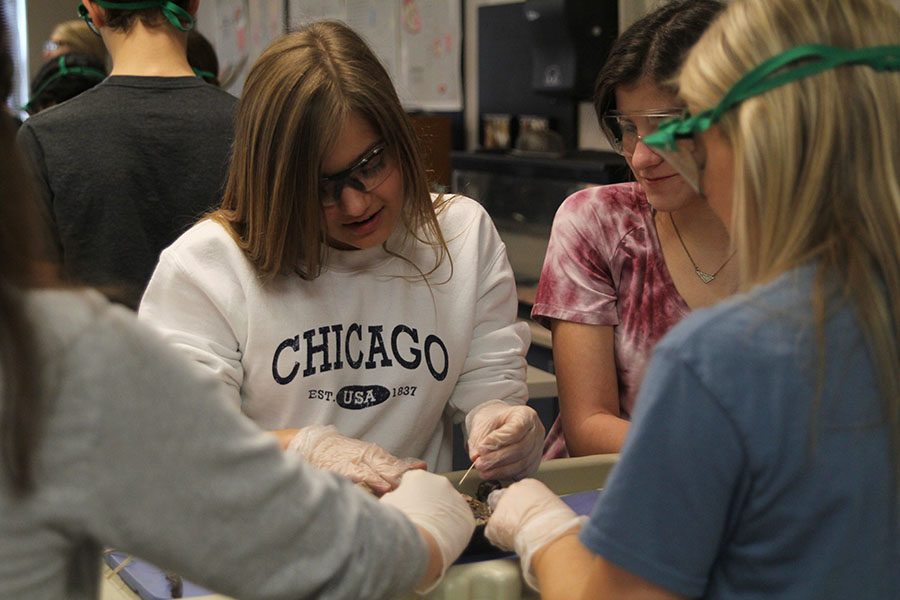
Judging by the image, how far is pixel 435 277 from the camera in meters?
1.61

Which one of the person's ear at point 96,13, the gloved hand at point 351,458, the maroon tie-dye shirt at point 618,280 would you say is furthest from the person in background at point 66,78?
the gloved hand at point 351,458

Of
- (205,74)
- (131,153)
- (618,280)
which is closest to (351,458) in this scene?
(618,280)

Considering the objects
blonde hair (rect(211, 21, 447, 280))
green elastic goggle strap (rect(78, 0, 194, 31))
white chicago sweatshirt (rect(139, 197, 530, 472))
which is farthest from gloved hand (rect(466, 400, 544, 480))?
green elastic goggle strap (rect(78, 0, 194, 31))

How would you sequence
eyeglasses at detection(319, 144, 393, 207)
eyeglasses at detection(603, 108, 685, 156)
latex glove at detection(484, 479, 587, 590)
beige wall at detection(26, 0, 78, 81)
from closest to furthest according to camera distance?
latex glove at detection(484, 479, 587, 590) < eyeglasses at detection(319, 144, 393, 207) < eyeglasses at detection(603, 108, 685, 156) < beige wall at detection(26, 0, 78, 81)

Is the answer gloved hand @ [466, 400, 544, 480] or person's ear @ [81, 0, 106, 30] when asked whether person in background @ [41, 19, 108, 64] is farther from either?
gloved hand @ [466, 400, 544, 480]

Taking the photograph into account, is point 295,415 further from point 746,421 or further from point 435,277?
point 746,421

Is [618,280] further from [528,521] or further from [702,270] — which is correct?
[528,521]

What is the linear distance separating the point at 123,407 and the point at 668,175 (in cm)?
107

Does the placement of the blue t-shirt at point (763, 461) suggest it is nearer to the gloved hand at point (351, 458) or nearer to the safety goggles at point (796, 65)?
the safety goggles at point (796, 65)

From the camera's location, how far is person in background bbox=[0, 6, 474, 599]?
2.15ft

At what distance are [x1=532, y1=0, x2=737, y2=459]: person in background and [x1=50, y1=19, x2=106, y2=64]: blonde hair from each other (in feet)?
6.17

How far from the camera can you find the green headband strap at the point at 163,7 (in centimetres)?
202

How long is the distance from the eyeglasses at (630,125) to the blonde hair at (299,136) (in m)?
0.33

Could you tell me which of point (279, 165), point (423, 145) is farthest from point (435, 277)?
point (279, 165)
